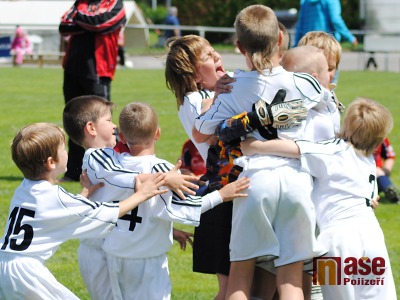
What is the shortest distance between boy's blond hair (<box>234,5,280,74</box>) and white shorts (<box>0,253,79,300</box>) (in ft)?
4.67

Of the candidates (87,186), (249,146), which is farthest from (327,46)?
(87,186)

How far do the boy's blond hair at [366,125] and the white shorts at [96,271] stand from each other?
4.66 ft

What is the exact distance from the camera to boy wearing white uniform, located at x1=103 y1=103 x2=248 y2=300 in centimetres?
Answer: 477

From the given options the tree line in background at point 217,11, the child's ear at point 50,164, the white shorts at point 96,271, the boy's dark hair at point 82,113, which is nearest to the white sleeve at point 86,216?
the child's ear at point 50,164

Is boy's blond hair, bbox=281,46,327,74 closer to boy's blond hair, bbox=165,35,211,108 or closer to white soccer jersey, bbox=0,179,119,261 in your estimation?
boy's blond hair, bbox=165,35,211,108

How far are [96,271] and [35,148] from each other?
0.80m

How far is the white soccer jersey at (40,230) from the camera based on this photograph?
4453 mm

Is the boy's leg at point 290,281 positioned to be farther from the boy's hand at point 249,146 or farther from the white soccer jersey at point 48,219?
the white soccer jersey at point 48,219

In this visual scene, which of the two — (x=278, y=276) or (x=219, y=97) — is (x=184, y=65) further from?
(x=278, y=276)

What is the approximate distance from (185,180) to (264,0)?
132 feet

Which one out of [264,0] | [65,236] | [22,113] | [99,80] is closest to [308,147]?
[65,236]

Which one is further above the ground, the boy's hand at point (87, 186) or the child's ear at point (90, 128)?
the child's ear at point (90, 128)

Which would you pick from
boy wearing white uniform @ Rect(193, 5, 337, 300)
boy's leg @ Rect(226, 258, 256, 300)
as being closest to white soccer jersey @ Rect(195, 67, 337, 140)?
boy wearing white uniform @ Rect(193, 5, 337, 300)

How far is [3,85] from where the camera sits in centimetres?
1980
